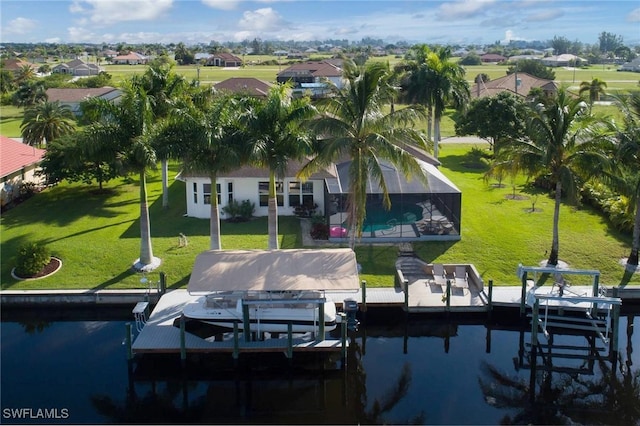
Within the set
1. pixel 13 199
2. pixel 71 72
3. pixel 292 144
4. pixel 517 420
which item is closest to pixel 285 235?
pixel 292 144

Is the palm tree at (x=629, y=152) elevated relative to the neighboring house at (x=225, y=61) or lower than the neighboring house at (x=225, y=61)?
lower

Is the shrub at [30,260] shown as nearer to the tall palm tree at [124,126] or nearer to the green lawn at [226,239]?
the green lawn at [226,239]

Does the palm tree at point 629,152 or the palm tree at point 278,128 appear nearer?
the palm tree at point 278,128

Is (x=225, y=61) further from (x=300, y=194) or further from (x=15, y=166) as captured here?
(x=300, y=194)

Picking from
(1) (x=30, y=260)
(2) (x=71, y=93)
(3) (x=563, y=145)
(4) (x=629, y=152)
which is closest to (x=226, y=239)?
(1) (x=30, y=260)

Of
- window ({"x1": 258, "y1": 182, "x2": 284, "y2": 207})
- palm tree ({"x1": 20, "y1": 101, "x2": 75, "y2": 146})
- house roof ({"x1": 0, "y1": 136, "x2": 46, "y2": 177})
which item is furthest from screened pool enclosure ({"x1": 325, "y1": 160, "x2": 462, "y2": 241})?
palm tree ({"x1": 20, "y1": 101, "x2": 75, "y2": 146})

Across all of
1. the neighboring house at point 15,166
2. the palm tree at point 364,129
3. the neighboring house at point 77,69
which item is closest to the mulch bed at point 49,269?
the neighboring house at point 15,166

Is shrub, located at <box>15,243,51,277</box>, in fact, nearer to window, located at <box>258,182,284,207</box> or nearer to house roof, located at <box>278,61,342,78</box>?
window, located at <box>258,182,284,207</box>

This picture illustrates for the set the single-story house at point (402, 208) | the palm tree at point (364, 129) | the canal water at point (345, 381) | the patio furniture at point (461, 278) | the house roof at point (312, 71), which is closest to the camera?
the canal water at point (345, 381)
